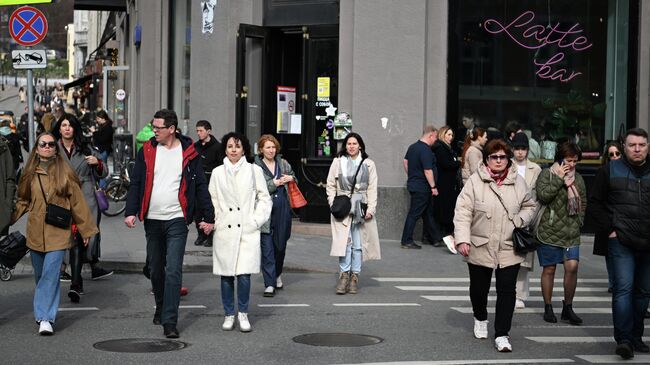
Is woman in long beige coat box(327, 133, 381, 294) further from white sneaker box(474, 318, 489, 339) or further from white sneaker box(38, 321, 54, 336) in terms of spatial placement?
white sneaker box(38, 321, 54, 336)

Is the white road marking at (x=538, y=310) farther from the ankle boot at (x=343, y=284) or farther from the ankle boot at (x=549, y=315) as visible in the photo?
the ankle boot at (x=343, y=284)

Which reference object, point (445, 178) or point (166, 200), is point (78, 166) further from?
point (445, 178)

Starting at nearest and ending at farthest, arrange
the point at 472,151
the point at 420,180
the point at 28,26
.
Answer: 1. the point at 472,151
2. the point at 28,26
3. the point at 420,180

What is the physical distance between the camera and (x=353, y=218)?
12859mm

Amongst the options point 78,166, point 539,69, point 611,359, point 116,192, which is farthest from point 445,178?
point 611,359

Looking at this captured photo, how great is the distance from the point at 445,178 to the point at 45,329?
31.0 feet

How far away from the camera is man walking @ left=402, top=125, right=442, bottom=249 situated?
57.1 ft

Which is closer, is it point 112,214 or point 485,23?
point 485,23

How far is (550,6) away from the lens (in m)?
18.9

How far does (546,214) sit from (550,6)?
8.67 metres

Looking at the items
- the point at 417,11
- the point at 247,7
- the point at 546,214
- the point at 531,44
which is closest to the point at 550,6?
the point at 531,44

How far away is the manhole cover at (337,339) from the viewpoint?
9.43 m

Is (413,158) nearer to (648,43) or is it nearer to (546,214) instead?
(648,43)

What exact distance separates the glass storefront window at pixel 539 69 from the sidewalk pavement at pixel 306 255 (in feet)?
6.70
